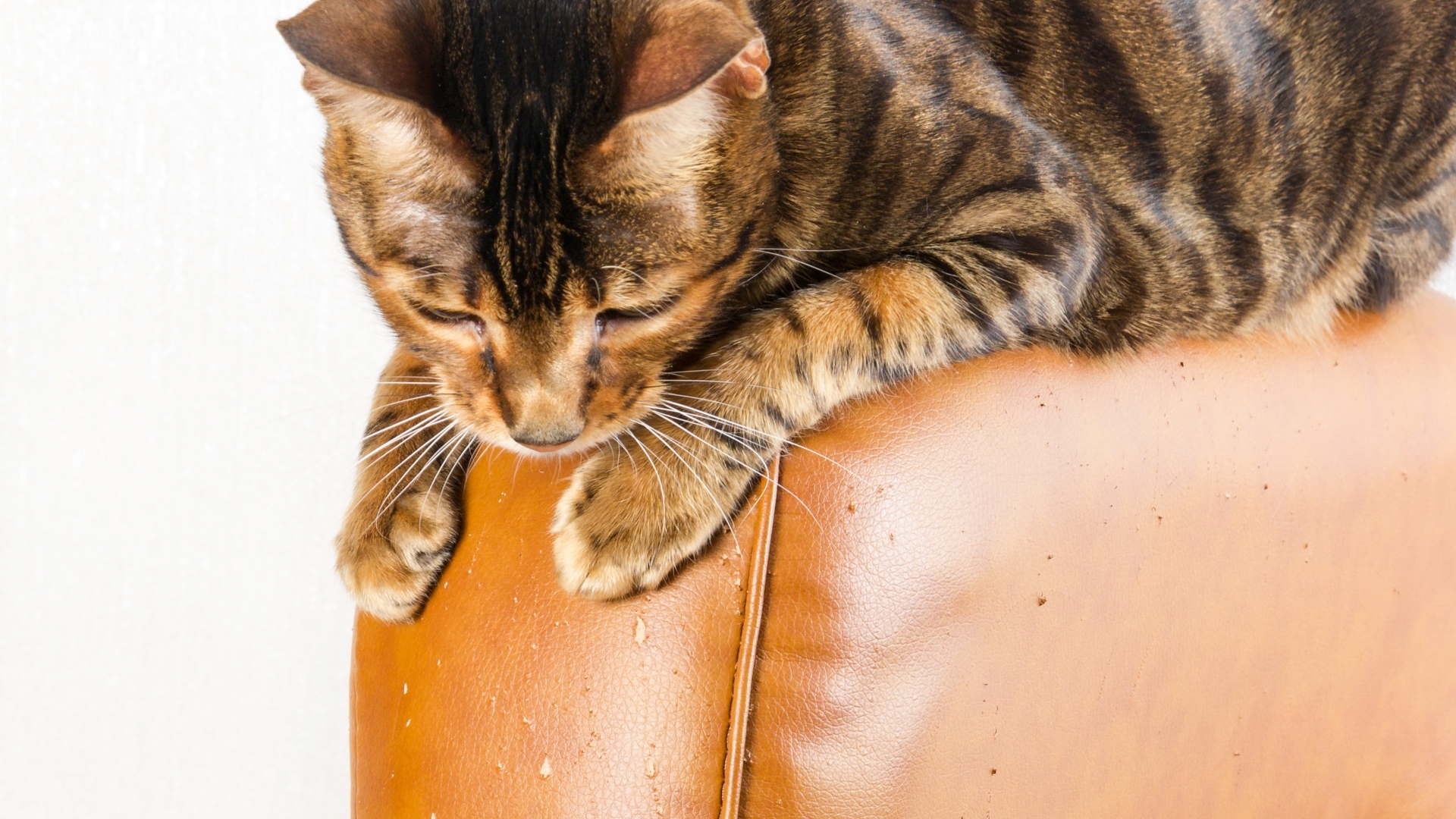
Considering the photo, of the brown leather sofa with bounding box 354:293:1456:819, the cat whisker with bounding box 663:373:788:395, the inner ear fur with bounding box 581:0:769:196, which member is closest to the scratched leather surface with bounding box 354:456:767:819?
the brown leather sofa with bounding box 354:293:1456:819

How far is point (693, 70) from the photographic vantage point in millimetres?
675

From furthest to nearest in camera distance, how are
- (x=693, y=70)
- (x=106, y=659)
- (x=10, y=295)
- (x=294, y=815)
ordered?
(x=294, y=815) → (x=106, y=659) → (x=10, y=295) → (x=693, y=70)

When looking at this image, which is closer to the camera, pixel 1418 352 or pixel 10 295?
pixel 1418 352

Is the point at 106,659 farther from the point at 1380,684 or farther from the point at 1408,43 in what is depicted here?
the point at 1408,43

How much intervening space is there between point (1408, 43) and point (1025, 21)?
46cm

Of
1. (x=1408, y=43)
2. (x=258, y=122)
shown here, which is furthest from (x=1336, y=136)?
(x=258, y=122)

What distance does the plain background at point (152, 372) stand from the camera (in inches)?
51.8

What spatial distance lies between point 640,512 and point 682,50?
30cm

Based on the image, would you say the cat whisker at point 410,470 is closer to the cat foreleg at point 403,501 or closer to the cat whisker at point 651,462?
the cat foreleg at point 403,501

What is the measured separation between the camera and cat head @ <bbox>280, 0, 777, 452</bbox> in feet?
2.47

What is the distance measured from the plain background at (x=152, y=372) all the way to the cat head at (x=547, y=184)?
1.80 ft

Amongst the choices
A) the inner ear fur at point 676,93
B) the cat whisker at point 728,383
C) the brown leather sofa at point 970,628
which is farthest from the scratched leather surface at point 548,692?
the inner ear fur at point 676,93

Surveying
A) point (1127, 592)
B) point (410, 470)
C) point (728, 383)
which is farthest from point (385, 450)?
point (1127, 592)

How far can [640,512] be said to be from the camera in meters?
0.79
